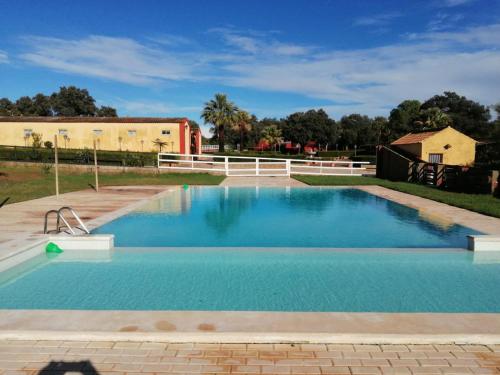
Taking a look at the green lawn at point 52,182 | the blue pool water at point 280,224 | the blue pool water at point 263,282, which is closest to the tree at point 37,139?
the green lawn at point 52,182

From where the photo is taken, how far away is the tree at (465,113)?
195 feet

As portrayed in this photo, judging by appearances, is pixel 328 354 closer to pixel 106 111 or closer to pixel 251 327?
pixel 251 327

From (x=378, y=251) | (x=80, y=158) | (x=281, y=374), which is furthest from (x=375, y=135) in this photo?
(x=281, y=374)

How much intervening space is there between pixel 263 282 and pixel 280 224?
4.51 m

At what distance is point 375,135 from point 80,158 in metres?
55.4

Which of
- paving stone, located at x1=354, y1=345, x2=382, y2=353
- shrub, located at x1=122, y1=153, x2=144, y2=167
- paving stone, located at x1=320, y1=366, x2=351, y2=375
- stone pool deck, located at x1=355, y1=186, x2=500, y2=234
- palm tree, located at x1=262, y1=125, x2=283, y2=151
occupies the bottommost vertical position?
stone pool deck, located at x1=355, y1=186, x2=500, y2=234

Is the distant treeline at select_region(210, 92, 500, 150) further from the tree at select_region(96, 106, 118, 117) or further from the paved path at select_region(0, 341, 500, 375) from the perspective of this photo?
the paved path at select_region(0, 341, 500, 375)

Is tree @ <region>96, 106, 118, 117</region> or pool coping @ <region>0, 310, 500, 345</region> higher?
tree @ <region>96, 106, 118, 117</region>

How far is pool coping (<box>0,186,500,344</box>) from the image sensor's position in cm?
352

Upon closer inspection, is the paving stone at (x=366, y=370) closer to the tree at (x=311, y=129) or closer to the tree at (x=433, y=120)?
the tree at (x=433, y=120)

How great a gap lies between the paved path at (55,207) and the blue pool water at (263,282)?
3.86 ft

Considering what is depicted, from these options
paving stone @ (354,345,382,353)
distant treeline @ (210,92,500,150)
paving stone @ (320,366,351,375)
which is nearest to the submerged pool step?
paving stone @ (354,345,382,353)

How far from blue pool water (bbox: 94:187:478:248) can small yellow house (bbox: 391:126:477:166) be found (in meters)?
11.5

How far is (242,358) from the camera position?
3.22 meters
